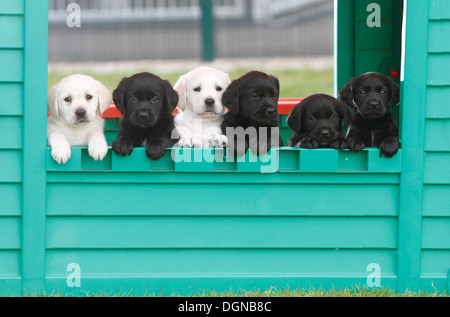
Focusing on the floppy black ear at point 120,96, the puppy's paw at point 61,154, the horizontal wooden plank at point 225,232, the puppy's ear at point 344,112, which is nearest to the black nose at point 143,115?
the floppy black ear at point 120,96

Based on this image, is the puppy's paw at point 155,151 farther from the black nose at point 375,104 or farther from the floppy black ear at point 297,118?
the black nose at point 375,104

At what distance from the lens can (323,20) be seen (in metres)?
14.5

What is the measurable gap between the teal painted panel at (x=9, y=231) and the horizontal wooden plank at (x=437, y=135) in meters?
2.08

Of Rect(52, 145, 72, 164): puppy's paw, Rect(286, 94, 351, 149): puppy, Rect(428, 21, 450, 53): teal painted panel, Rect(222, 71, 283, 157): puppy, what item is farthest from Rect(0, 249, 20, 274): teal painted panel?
Rect(428, 21, 450, 53): teal painted panel

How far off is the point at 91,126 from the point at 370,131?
151 centimetres

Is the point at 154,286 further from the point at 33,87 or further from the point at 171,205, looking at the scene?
the point at 33,87

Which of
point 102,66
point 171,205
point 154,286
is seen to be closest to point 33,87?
point 171,205

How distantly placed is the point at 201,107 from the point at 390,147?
100cm

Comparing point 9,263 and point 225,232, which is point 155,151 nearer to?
point 225,232

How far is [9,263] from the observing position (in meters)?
3.09

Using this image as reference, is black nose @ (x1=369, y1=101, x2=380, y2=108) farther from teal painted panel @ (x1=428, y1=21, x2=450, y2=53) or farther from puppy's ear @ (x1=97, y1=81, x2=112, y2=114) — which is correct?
puppy's ear @ (x1=97, y1=81, x2=112, y2=114)

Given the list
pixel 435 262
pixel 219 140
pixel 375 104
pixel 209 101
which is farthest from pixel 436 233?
pixel 209 101

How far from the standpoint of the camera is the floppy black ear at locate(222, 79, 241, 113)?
129 inches

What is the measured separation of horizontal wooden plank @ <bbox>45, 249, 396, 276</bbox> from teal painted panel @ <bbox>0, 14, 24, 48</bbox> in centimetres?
103
